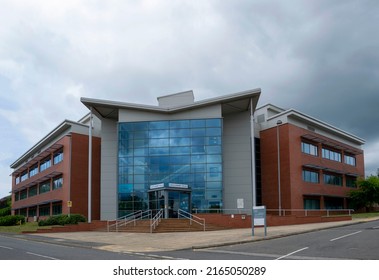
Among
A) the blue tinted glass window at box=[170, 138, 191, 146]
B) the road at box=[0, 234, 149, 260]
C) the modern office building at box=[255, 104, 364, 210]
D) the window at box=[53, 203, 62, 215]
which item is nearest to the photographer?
the road at box=[0, 234, 149, 260]

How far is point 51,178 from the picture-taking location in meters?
54.6

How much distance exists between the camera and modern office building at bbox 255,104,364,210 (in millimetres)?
44562

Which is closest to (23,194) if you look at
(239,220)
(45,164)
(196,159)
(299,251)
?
(45,164)

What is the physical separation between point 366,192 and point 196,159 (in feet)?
73.9

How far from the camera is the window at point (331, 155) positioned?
168 feet

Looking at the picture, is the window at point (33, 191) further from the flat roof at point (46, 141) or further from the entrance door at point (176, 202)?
the entrance door at point (176, 202)

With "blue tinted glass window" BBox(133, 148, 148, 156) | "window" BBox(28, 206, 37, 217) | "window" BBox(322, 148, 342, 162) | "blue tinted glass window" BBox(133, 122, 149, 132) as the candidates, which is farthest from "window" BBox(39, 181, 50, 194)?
"window" BBox(322, 148, 342, 162)

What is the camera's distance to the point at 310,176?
47.6m

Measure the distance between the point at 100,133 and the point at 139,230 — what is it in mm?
21747

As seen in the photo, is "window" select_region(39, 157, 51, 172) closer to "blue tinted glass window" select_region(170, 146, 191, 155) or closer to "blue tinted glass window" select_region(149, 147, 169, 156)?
"blue tinted glass window" select_region(149, 147, 169, 156)

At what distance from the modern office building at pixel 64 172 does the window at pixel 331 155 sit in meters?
26.7

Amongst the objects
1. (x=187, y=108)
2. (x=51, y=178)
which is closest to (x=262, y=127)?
(x=187, y=108)

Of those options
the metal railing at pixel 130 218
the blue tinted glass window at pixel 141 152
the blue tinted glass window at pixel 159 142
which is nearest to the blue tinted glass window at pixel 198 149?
the blue tinted glass window at pixel 159 142

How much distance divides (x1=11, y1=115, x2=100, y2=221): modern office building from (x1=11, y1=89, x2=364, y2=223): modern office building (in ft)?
0.40
